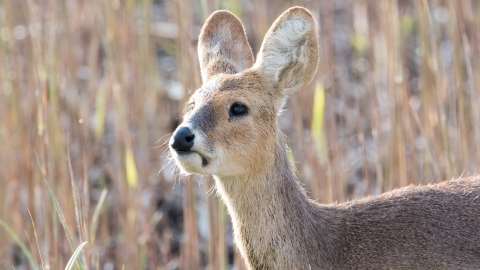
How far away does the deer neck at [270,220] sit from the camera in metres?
4.55

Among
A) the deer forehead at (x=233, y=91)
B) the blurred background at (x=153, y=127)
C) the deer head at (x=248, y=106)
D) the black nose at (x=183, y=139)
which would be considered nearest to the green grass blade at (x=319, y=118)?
the blurred background at (x=153, y=127)

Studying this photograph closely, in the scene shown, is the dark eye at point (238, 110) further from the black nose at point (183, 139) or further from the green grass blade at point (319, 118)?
the green grass blade at point (319, 118)

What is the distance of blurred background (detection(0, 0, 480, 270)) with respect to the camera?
6.32 meters

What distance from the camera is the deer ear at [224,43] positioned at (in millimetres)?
5309

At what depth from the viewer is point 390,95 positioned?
22.4ft

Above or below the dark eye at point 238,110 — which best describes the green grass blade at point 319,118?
below

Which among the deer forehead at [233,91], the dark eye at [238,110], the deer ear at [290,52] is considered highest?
the deer ear at [290,52]

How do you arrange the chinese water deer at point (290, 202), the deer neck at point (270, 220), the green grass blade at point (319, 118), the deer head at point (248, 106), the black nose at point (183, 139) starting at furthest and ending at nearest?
the green grass blade at point (319, 118)
the deer neck at point (270, 220)
the chinese water deer at point (290, 202)
the deer head at point (248, 106)
the black nose at point (183, 139)

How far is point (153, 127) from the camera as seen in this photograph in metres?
8.87

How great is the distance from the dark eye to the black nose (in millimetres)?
386

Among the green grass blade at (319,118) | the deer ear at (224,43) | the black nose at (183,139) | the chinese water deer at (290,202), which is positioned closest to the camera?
the black nose at (183,139)

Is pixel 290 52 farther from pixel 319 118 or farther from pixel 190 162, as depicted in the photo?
pixel 319 118

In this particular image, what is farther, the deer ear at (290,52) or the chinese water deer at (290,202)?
the deer ear at (290,52)

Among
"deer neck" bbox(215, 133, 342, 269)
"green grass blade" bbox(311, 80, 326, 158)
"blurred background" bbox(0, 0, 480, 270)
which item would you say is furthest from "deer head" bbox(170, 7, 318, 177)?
"green grass blade" bbox(311, 80, 326, 158)
